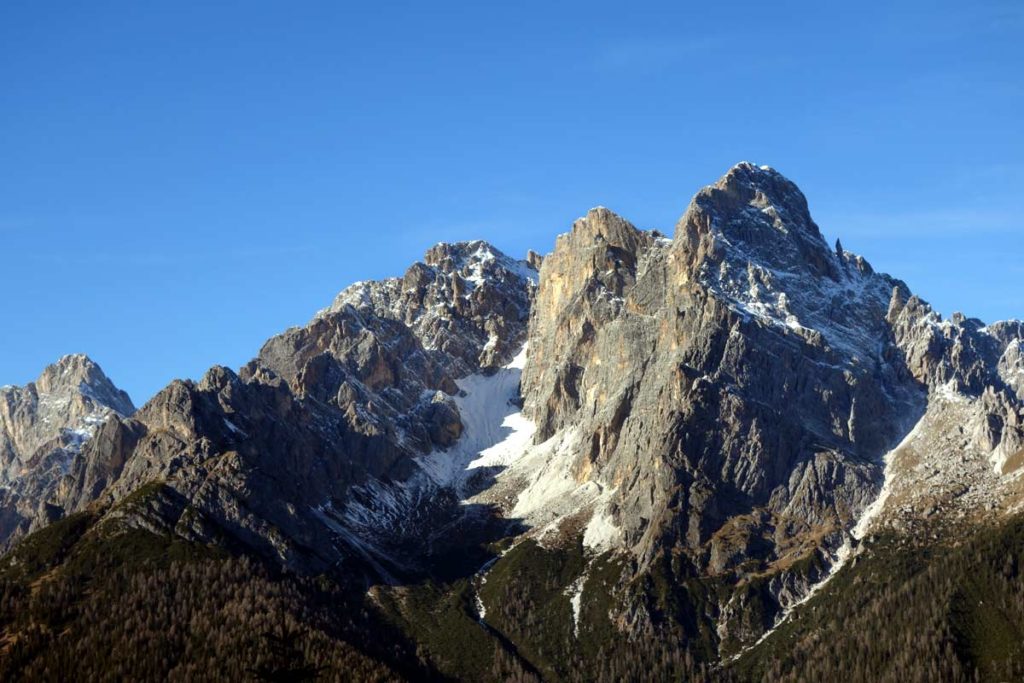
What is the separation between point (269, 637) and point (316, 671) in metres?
11.2

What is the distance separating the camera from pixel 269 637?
101 meters

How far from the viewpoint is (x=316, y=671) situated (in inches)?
4375

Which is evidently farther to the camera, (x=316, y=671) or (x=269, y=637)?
(x=316, y=671)
